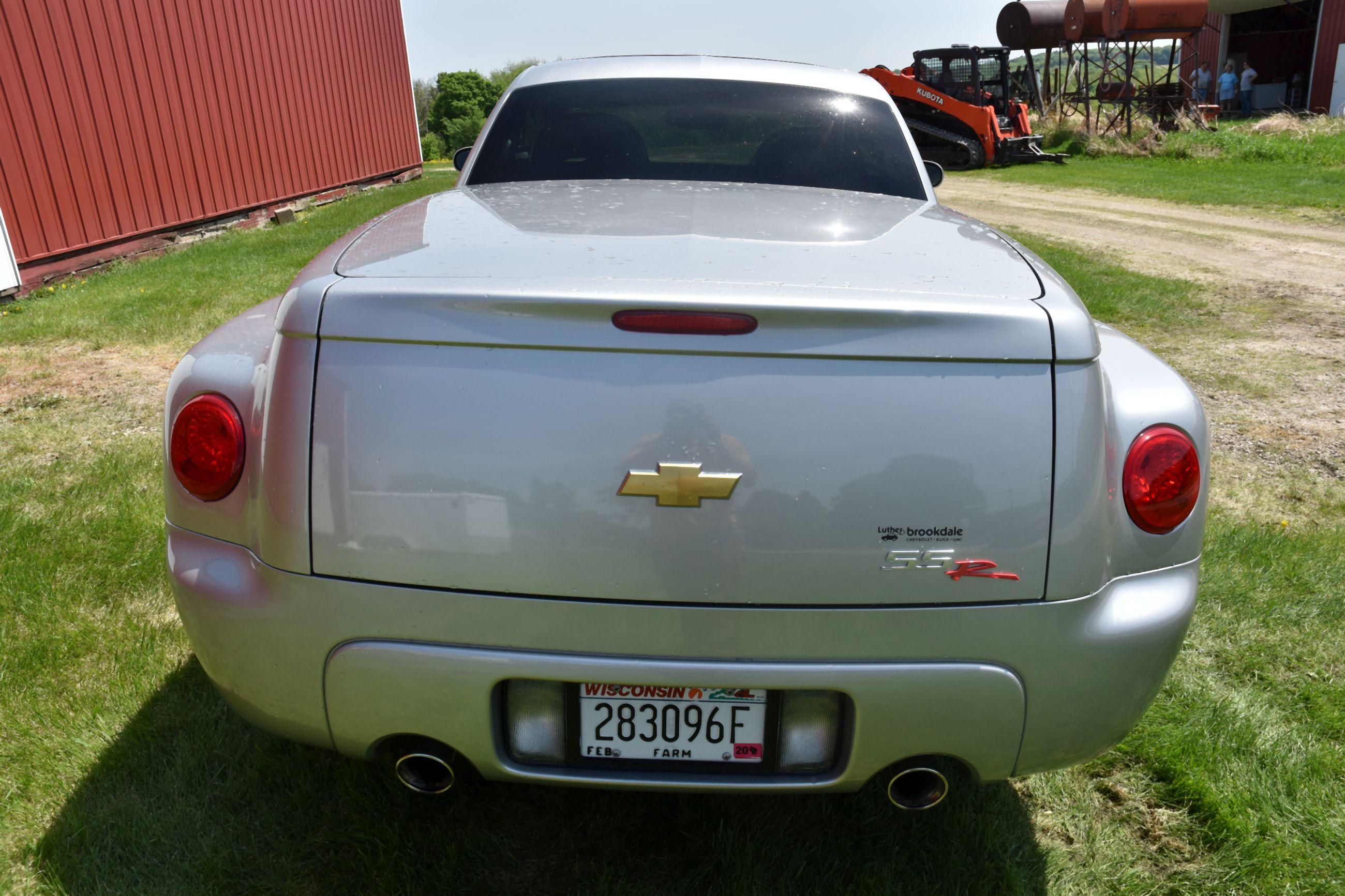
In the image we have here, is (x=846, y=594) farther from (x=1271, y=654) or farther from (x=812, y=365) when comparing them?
(x=1271, y=654)

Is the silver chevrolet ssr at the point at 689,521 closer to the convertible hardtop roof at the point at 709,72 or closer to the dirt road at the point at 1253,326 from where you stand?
the convertible hardtop roof at the point at 709,72

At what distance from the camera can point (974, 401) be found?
4.93 ft

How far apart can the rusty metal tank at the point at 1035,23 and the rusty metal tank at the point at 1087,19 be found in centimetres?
125

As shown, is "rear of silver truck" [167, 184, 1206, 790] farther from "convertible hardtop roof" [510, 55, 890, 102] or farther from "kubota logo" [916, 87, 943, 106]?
"kubota logo" [916, 87, 943, 106]

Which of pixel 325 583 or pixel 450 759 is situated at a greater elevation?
pixel 325 583

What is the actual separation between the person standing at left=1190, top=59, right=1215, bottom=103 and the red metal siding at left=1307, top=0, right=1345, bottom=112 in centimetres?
557

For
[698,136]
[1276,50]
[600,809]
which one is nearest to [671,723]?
[600,809]

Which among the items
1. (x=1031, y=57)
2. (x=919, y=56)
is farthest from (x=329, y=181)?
(x=1031, y=57)

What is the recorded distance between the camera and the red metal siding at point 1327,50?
2589 centimetres

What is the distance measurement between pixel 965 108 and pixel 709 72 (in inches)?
709

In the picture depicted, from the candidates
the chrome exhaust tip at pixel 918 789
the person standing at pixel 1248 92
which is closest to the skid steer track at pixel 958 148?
the person standing at pixel 1248 92

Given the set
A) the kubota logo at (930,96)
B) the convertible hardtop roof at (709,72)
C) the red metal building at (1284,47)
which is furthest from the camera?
the red metal building at (1284,47)

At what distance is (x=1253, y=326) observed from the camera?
22.5ft

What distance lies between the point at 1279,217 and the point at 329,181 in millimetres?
13377
